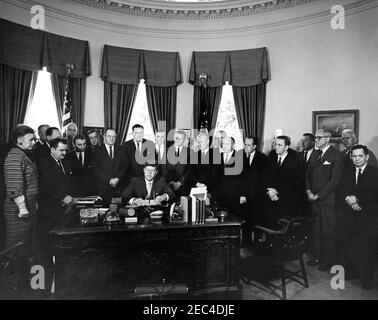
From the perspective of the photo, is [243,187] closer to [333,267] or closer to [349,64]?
[333,267]

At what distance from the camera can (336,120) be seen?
17.8ft

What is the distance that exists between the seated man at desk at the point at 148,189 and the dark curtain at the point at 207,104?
2.84 metres

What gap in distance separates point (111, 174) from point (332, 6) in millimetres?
5327

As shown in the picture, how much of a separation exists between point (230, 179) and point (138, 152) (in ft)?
5.38

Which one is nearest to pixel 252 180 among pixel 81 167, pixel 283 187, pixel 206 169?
pixel 283 187

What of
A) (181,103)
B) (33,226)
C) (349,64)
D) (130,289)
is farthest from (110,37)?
(130,289)

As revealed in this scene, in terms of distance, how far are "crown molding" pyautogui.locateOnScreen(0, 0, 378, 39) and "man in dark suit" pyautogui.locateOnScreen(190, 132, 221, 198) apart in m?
3.26

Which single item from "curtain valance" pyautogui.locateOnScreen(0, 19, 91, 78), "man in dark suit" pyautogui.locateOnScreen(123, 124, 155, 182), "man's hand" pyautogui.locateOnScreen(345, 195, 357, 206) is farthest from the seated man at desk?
"curtain valance" pyautogui.locateOnScreen(0, 19, 91, 78)

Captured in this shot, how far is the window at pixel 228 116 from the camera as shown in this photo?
6543 millimetres

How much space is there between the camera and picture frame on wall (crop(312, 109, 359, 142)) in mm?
5242

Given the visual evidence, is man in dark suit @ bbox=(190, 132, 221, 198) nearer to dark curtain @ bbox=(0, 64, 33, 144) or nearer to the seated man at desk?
the seated man at desk

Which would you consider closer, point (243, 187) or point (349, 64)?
point (243, 187)
